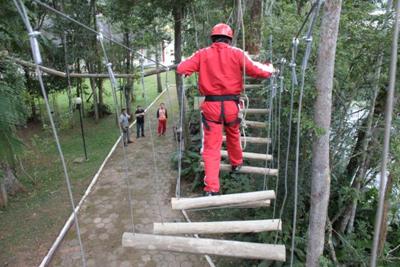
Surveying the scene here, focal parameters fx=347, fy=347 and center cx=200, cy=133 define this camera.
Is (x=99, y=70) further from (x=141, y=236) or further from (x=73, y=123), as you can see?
(x=141, y=236)

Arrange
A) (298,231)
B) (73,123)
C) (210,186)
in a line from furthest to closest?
(73,123), (298,231), (210,186)

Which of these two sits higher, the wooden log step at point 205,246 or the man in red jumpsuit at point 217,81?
the man in red jumpsuit at point 217,81

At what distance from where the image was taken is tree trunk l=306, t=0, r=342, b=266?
2.72m

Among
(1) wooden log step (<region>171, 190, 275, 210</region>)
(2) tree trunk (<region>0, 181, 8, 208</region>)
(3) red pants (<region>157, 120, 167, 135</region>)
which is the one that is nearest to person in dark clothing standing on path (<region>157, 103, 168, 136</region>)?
(3) red pants (<region>157, 120, 167, 135</region>)

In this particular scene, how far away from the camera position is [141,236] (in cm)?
212

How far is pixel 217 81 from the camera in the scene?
2914 mm

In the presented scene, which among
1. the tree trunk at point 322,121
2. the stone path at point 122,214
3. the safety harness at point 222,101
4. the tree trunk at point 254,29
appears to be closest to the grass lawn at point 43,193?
the stone path at point 122,214

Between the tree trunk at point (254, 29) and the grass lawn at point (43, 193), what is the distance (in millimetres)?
4267

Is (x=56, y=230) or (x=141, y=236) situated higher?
(x=141, y=236)

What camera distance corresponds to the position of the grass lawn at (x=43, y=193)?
4871 millimetres

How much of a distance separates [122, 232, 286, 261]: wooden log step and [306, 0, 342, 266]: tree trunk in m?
1.31

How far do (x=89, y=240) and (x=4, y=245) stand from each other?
115cm

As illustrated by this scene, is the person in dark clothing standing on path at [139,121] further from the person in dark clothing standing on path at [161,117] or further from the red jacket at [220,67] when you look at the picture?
the red jacket at [220,67]

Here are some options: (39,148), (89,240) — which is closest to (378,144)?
(89,240)
